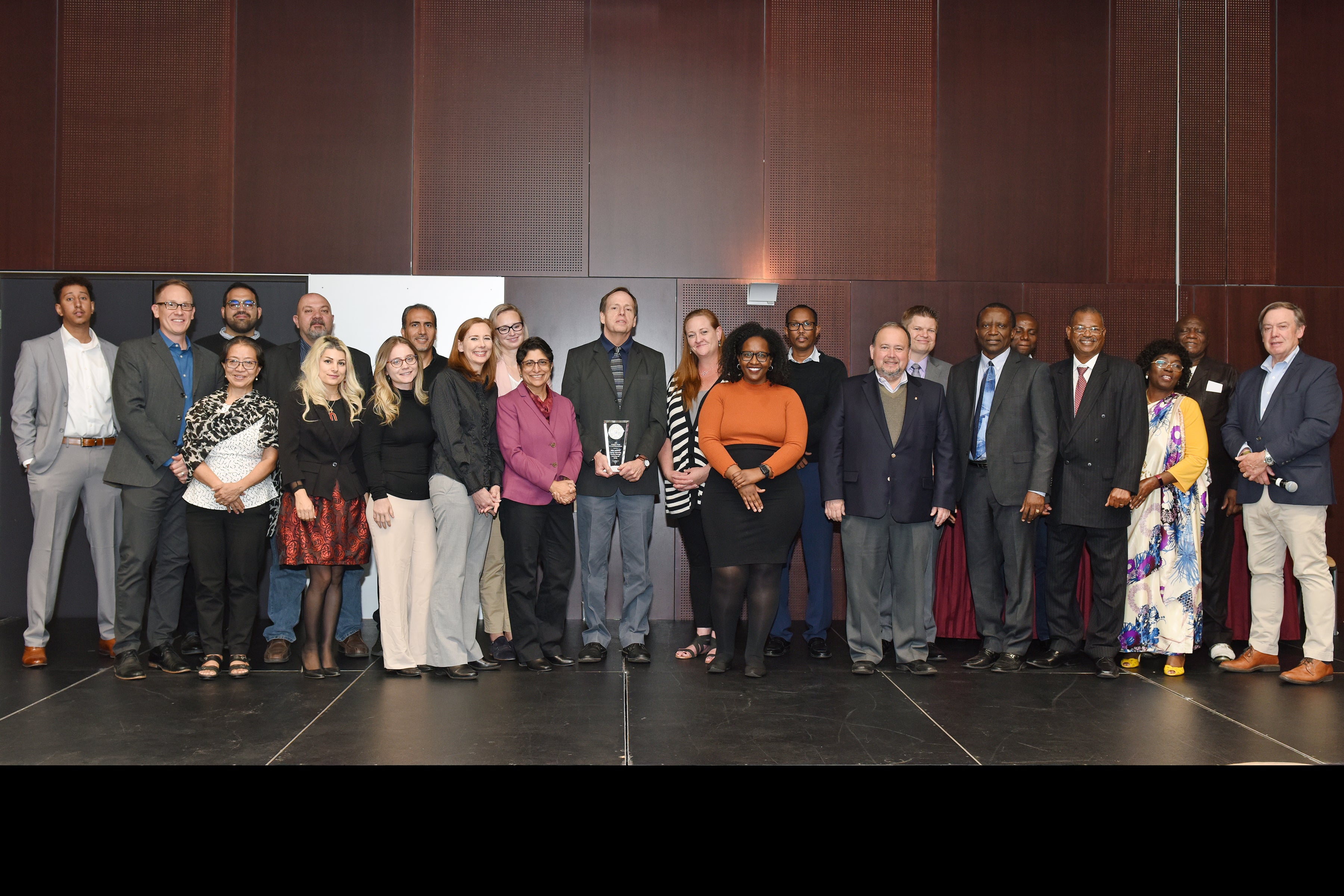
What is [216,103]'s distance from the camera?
6566 mm

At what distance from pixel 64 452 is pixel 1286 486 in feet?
21.6

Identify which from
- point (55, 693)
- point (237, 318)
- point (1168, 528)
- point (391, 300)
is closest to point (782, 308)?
point (391, 300)

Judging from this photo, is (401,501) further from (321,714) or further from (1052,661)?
(1052,661)

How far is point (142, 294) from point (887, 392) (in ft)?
17.1

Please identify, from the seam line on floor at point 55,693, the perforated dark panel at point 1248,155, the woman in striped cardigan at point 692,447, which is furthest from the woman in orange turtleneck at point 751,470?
the perforated dark panel at point 1248,155

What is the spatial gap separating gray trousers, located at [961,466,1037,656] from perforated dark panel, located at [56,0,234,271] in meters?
5.27

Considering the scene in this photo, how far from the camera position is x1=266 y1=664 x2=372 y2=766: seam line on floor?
3.59m

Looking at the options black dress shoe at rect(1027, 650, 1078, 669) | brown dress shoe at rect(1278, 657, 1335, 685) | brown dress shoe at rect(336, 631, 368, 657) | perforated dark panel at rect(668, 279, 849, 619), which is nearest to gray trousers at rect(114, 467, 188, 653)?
brown dress shoe at rect(336, 631, 368, 657)

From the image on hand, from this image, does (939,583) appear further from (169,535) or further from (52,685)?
(52,685)

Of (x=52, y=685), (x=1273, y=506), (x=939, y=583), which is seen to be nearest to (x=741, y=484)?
(x=939, y=583)

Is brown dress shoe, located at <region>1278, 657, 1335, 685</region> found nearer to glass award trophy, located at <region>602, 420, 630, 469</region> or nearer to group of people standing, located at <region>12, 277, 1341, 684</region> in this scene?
group of people standing, located at <region>12, 277, 1341, 684</region>

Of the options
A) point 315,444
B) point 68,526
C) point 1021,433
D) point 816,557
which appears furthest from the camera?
point 816,557

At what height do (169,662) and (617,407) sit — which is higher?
(617,407)

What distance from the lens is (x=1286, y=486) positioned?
490cm
